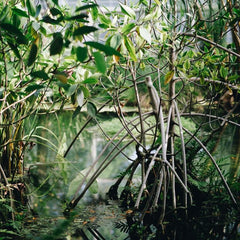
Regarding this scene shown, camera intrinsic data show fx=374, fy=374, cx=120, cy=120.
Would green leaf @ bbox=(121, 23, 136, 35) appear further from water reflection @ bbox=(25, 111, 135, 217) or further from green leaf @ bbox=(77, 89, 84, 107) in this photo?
water reflection @ bbox=(25, 111, 135, 217)

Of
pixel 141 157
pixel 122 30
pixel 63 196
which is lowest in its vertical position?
pixel 63 196

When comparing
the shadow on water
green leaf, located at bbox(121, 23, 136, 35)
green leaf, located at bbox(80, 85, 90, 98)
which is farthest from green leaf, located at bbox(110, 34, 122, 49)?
the shadow on water

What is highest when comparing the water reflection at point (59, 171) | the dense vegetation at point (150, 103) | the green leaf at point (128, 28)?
the green leaf at point (128, 28)

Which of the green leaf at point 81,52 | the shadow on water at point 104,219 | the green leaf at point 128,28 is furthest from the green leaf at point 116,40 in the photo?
the shadow on water at point 104,219

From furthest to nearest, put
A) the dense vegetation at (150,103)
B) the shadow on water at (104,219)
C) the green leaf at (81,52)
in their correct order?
1. the shadow on water at (104,219)
2. the dense vegetation at (150,103)
3. the green leaf at (81,52)

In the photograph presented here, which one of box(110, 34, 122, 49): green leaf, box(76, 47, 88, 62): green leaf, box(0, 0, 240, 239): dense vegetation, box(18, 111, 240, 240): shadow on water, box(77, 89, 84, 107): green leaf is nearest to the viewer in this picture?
box(76, 47, 88, 62): green leaf

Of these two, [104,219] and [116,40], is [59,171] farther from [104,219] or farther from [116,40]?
[116,40]

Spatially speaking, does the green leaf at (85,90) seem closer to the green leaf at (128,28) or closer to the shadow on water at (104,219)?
the green leaf at (128,28)

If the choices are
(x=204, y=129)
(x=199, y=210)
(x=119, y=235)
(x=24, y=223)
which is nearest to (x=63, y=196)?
(x=24, y=223)

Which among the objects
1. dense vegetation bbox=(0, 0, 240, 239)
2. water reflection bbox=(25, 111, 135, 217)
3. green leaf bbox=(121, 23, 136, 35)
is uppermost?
green leaf bbox=(121, 23, 136, 35)

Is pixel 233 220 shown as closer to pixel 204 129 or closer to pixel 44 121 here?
pixel 204 129

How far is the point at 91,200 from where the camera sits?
2.62m

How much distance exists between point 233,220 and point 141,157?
65 cm

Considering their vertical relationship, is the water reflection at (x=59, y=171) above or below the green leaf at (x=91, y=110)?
below
